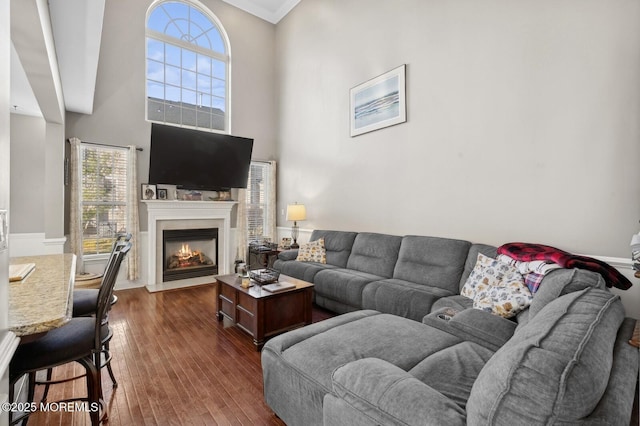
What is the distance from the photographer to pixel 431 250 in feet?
10.6

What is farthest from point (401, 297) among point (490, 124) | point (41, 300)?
point (41, 300)

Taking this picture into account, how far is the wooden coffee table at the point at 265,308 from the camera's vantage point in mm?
2734

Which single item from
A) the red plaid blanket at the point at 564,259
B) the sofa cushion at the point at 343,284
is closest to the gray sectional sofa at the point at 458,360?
the sofa cushion at the point at 343,284

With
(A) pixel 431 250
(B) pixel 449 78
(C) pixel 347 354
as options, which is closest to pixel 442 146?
(B) pixel 449 78

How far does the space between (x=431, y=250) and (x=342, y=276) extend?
0.98 m

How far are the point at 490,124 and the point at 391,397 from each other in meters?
2.84

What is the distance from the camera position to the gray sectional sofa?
783 mm

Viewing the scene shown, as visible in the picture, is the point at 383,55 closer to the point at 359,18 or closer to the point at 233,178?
the point at 359,18

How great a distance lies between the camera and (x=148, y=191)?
15.8ft

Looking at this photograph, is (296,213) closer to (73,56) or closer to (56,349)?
(73,56)

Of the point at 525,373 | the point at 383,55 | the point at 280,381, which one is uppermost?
the point at 383,55

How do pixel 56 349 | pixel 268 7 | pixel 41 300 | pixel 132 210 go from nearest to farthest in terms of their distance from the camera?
1. pixel 41 300
2. pixel 56 349
3. pixel 132 210
4. pixel 268 7

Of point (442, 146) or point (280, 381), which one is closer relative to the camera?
point (280, 381)

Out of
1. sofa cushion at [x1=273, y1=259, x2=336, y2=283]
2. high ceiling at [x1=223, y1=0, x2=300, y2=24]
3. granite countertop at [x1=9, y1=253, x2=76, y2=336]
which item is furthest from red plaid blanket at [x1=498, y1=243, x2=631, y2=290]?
high ceiling at [x1=223, y1=0, x2=300, y2=24]
